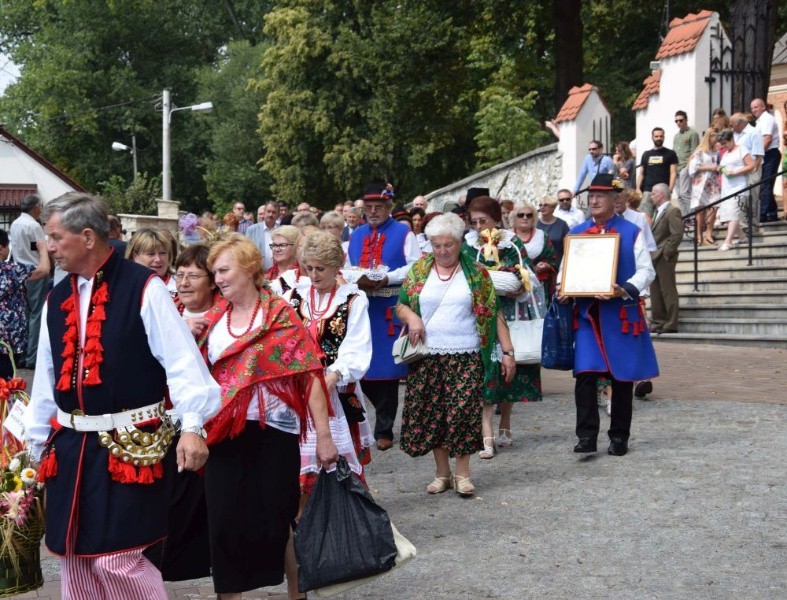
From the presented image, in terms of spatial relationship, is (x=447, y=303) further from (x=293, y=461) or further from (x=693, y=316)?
(x=693, y=316)

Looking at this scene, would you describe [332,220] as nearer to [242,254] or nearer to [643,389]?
[643,389]

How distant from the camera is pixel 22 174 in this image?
41.9 metres

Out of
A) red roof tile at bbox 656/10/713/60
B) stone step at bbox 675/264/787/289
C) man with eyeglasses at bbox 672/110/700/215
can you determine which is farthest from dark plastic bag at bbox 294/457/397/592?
red roof tile at bbox 656/10/713/60

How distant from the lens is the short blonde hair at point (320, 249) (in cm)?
632

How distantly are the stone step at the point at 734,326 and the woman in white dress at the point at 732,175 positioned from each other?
1.91 metres

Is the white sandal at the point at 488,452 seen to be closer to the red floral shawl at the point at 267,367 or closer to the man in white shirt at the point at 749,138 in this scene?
the red floral shawl at the point at 267,367

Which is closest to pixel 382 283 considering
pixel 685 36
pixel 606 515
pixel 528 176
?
pixel 606 515

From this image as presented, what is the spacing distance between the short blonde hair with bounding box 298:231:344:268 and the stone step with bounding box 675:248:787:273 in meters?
12.1

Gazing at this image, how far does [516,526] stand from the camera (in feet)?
23.3

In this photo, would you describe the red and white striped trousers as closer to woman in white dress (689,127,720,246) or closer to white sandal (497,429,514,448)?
white sandal (497,429,514,448)

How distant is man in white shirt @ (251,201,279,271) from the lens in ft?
46.9

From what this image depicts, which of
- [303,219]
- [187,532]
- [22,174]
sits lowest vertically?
[187,532]

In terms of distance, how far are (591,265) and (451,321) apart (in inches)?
53.7

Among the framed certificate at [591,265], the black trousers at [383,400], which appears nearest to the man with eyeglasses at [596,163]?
the black trousers at [383,400]
